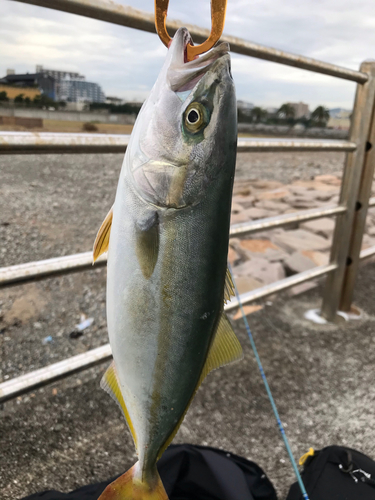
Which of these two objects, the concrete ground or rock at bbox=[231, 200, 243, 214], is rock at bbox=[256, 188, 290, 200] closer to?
rock at bbox=[231, 200, 243, 214]

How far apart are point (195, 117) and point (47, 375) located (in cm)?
121

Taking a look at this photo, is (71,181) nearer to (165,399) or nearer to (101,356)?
(101,356)

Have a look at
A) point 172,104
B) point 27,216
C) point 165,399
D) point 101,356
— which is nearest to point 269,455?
point 101,356

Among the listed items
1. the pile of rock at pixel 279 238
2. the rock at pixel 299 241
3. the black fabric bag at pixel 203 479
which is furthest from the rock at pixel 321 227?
the black fabric bag at pixel 203 479

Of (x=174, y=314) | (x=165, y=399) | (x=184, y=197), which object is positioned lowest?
(x=165, y=399)

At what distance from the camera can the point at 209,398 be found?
6.44 feet

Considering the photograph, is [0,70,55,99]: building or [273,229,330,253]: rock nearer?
[0,70,55,99]: building

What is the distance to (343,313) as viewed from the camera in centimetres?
285

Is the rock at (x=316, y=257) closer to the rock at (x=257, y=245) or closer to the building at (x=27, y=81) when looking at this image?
the rock at (x=257, y=245)

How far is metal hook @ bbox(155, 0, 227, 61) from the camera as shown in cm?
70

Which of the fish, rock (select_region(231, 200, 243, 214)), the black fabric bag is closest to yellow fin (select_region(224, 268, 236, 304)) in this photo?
the fish

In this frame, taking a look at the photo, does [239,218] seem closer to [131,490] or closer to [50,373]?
[50,373]

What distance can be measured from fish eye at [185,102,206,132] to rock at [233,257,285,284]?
3180 millimetres

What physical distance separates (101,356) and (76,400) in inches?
16.7
